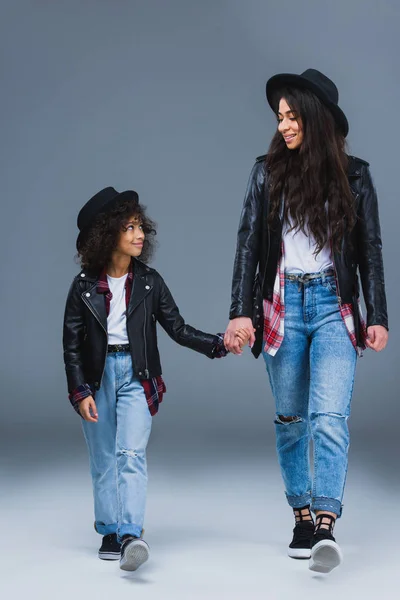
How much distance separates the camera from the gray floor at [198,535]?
4723 mm

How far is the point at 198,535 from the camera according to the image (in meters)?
5.48

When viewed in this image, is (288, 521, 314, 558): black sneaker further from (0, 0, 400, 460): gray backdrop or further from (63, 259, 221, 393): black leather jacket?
(0, 0, 400, 460): gray backdrop

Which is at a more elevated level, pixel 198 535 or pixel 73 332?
pixel 73 332

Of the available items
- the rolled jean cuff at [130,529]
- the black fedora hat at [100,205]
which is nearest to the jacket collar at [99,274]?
the black fedora hat at [100,205]

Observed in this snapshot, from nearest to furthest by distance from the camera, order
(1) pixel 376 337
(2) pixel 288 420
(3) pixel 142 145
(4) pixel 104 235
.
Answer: (1) pixel 376 337 → (2) pixel 288 420 → (4) pixel 104 235 → (3) pixel 142 145

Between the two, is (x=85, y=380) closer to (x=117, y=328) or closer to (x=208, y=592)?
(x=117, y=328)

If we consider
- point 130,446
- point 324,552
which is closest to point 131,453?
point 130,446

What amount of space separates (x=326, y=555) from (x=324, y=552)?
0.02 meters

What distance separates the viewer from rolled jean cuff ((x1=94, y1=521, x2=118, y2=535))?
5.23 metres

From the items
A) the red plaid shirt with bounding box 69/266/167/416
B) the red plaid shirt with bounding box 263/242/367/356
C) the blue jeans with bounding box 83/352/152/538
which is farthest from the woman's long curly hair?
the blue jeans with bounding box 83/352/152/538

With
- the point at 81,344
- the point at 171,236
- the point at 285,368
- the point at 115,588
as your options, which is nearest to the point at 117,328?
the point at 81,344

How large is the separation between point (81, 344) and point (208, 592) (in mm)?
1248

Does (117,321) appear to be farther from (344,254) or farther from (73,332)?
(344,254)

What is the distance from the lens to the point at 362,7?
8.25 m
